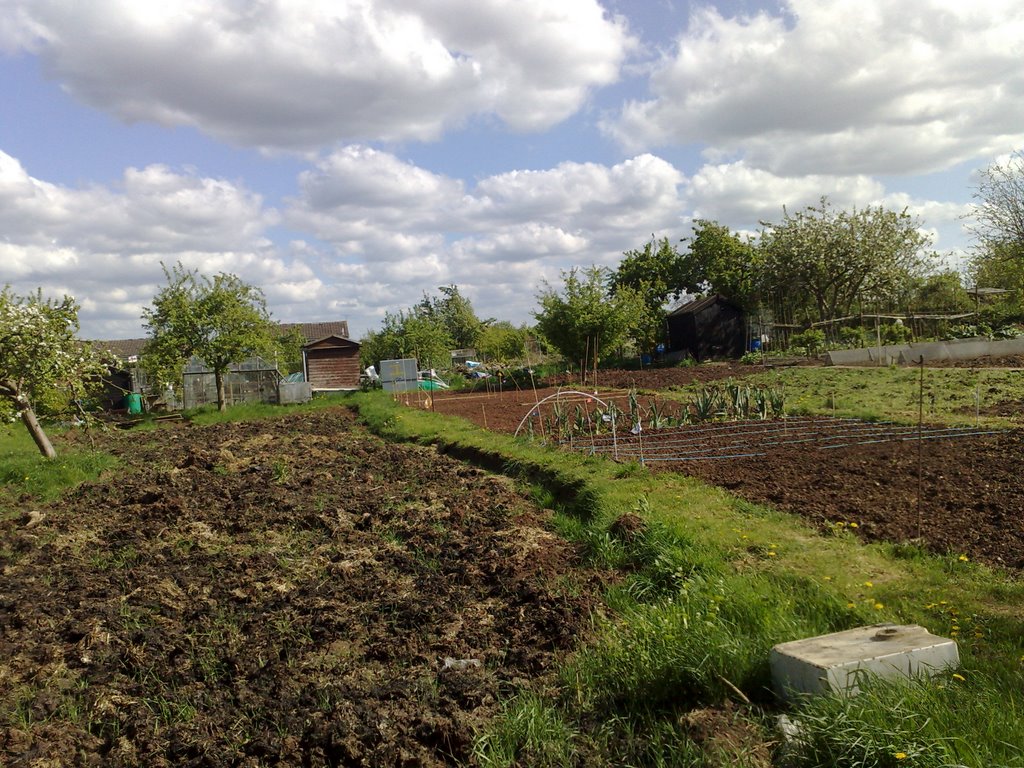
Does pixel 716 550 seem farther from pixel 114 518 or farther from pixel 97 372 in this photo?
pixel 97 372

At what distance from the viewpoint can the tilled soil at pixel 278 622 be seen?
4238 mm

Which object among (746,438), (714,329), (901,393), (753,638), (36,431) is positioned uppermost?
(714,329)

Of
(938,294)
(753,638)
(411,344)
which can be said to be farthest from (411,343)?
(753,638)

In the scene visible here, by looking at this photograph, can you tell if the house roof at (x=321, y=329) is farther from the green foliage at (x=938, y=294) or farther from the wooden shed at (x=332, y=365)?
the green foliage at (x=938, y=294)

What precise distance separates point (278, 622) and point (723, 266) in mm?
40583

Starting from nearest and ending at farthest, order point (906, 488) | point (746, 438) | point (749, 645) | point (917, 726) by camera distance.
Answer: point (917, 726) < point (749, 645) < point (906, 488) < point (746, 438)

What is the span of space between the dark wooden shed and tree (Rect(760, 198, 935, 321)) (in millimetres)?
3121

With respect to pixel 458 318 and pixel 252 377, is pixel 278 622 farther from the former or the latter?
pixel 458 318

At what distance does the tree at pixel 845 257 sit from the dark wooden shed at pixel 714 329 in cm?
312

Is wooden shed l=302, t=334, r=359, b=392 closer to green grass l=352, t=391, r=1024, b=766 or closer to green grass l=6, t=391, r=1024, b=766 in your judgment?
green grass l=6, t=391, r=1024, b=766

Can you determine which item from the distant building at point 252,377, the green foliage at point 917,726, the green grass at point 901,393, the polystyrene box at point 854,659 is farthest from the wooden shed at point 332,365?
the green foliage at point 917,726

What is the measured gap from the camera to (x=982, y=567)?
17.3 ft

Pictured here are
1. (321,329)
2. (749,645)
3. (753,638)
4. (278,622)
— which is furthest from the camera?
(321,329)

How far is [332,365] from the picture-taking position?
4244 centimetres
